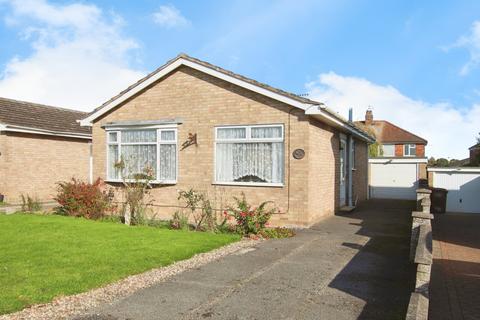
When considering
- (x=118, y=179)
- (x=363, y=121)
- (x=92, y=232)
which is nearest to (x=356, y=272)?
(x=92, y=232)

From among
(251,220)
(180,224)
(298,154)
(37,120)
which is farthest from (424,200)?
(37,120)

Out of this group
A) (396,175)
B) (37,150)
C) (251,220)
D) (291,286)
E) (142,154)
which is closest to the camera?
(291,286)

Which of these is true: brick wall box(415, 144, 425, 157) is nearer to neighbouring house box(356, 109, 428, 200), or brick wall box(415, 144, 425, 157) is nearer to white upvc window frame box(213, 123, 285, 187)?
neighbouring house box(356, 109, 428, 200)

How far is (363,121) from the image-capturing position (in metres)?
43.1

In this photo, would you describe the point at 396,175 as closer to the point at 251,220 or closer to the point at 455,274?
the point at 251,220

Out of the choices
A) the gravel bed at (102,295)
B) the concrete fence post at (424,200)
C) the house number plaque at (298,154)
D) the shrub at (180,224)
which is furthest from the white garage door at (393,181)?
the gravel bed at (102,295)

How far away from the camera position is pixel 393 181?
80.2ft

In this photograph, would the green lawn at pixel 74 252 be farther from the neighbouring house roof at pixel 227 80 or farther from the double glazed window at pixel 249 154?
the neighbouring house roof at pixel 227 80

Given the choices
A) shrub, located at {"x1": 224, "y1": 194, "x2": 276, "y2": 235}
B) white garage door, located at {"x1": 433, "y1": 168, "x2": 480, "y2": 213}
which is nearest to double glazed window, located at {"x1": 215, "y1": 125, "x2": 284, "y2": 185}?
shrub, located at {"x1": 224, "y1": 194, "x2": 276, "y2": 235}

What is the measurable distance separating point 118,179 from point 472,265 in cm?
1060

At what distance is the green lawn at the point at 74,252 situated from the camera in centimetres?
581

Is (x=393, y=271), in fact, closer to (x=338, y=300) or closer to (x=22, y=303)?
(x=338, y=300)

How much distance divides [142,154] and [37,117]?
30.6ft

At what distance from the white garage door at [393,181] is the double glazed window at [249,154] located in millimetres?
14212
